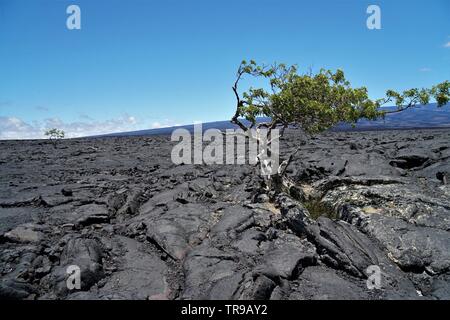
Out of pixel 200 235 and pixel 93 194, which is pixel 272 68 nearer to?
pixel 200 235

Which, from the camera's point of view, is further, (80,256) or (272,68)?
(272,68)

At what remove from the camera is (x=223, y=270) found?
39.9ft

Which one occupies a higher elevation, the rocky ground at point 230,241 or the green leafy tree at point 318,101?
the green leafy tree at point 318,101

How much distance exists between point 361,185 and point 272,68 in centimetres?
840

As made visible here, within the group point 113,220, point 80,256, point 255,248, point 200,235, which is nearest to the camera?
point 80,256

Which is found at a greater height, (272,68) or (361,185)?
(272,68)

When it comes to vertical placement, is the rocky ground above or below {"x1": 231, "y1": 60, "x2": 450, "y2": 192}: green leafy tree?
below

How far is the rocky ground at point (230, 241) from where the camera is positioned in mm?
11297

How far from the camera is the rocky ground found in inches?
445

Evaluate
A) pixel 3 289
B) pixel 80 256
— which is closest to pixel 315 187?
pixel 80 256

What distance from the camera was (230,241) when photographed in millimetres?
14766
